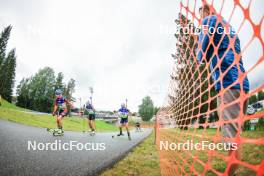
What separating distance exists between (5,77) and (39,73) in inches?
557

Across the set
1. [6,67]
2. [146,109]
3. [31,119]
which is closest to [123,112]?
[31,119]

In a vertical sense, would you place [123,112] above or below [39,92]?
below

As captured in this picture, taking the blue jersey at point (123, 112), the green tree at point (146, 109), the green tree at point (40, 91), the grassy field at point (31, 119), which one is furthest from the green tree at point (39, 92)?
the blue jersey at point (123, 112)

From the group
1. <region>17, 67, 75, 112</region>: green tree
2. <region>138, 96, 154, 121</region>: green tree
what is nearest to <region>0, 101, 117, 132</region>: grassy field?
<region>17, 67, 75, 112</region>: green tree

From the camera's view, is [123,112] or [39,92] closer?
[123,112]

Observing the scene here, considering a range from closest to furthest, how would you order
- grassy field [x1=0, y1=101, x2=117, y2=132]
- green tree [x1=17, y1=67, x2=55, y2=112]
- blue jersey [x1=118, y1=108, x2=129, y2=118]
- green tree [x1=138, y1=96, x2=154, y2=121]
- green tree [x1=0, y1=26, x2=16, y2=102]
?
blue jersey [x1=118, y1=108, x2=129, y2=118]
grassy field [x1=0, y1=101, x2=117, y2=132]
green tree [x1=0, y1=26, x2=16, y2=102]
green tree [x1=17, y1=67, x2=55, y2=112]
green tree [x1=138, y1=96, x2=154, y2=121]

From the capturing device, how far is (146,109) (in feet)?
410

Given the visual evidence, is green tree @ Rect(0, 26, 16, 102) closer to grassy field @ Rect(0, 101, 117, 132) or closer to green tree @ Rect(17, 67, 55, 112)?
green tree @ Rect(17, 67, 55, 112)

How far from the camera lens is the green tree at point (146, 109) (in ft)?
403

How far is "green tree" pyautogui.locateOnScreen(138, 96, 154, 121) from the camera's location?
122875 millimetres

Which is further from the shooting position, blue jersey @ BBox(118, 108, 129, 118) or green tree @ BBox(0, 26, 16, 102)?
green tree @ BBox(0, 26, 16, 102)

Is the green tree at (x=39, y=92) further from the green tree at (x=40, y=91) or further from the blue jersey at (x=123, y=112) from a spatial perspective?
the blue jersey at (x=123, y=112)

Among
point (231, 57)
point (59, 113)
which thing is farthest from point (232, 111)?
point (59, 113)

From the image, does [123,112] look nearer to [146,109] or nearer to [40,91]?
[40,91]
